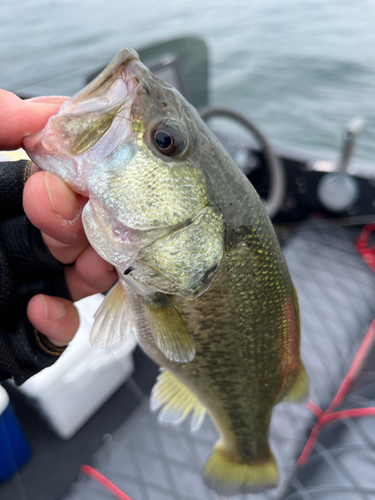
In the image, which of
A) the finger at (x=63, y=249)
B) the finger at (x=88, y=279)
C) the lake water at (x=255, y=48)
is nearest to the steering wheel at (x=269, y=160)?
the finger at (x=88, y=279)

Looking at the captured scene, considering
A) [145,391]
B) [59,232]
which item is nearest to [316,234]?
[145,391]

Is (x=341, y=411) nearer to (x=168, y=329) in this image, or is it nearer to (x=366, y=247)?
(x=168, y=329)

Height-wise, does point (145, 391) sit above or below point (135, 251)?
below

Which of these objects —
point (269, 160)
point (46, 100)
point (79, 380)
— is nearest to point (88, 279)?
point (46, 100)

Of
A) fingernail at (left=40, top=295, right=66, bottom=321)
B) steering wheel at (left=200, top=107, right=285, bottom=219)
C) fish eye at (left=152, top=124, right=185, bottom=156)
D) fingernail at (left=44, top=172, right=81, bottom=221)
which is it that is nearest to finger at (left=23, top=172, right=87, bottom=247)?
fingernail at (left=44, top=172, right=81, bottom=221)

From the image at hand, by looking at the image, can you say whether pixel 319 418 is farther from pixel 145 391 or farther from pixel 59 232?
pixel 59 232

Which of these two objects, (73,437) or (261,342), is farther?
(73,437)

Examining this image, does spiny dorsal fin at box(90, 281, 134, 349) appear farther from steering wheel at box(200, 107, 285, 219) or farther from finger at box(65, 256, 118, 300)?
steering wheel at box(200, 107, 285, 219)

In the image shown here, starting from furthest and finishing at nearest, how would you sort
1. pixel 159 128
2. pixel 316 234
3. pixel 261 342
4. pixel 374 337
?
pixel 316 234, pixel 374 337, pixel 261 342, pixel 159 128
